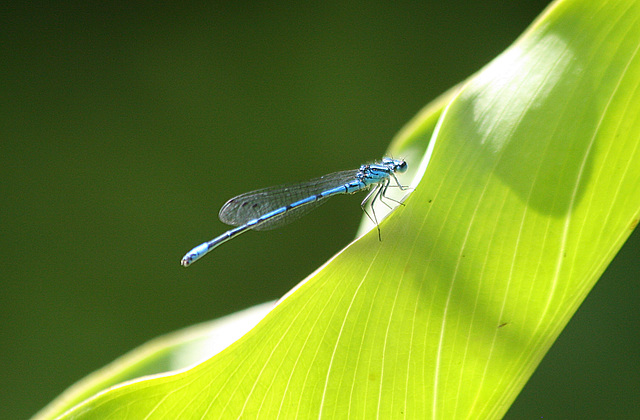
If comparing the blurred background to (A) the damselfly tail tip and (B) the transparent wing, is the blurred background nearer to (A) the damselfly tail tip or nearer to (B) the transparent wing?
(B) the transparent wing

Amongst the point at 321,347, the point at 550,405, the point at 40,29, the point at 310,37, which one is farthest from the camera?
the point at 310,37

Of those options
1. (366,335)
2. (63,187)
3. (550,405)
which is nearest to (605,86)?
(366,335)

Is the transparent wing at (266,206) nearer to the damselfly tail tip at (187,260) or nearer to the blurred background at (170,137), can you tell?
the damselfly tail tip at (187,260)

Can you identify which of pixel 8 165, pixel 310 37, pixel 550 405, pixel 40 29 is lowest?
pixel 550 405

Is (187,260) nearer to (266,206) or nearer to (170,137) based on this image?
(266,206)

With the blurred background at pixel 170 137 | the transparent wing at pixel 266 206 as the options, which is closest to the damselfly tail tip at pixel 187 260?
the transparent wing at pixel 266 206

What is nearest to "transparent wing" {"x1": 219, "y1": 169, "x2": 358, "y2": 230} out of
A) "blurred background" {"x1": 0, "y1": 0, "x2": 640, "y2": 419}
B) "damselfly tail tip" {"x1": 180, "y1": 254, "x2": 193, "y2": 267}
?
"damselfly tail tip" {"x1": 180, "y1": 254, "x2": 193, "y2": 267}

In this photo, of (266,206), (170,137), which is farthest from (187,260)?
(170,137)

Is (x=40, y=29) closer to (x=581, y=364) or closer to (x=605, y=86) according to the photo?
(x=605, y=86)
